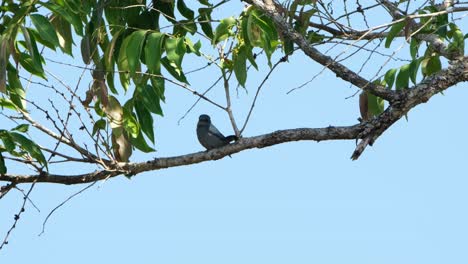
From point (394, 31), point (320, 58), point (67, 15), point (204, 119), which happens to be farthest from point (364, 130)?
point (204, 119)

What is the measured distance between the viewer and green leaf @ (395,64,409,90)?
5.21 metres

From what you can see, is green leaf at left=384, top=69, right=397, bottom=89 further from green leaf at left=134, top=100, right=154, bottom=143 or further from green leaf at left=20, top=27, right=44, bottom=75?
green leaf at left=20, top=27, right=44, bottom=75

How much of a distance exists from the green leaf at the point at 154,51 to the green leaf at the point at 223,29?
27 centimetres

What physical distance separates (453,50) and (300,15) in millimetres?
891

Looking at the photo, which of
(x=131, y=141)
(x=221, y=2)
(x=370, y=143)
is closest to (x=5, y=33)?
(x=131, y=141)

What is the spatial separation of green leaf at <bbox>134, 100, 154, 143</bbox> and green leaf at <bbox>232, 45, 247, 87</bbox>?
764 millimetres

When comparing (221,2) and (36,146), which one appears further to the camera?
(221,2)

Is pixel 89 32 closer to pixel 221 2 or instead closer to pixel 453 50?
pixel 221 2

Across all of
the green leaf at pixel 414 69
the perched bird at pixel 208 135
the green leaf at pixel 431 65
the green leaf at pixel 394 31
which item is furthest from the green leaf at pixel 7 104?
the green leaf at pixel 431 65

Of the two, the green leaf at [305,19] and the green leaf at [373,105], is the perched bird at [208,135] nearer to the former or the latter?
the green leaf at [305,19]

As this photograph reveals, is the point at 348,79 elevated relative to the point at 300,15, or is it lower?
lower

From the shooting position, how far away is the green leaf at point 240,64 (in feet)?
16.0

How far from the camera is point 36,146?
5.06 m

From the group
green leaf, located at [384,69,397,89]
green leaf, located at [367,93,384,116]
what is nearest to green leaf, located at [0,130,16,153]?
green leaf, located at [367,93,384,116]
